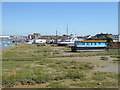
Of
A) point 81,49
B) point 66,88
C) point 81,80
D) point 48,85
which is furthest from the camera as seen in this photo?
point 81,49

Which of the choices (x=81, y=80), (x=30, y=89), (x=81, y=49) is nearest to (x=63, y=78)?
(x=81, y=80)

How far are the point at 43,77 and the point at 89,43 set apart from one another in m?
24.3

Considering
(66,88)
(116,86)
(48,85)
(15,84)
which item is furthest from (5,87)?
(116,86)

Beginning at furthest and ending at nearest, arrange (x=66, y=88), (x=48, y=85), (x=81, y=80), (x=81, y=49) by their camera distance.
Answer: (x=81, y=49) → (x=81, y=80) → (x=48, y=85) → (x=66, y=88)

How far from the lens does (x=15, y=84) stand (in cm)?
946

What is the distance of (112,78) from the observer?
35.6ft

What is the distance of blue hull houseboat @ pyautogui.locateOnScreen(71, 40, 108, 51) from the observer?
33469 millimetres

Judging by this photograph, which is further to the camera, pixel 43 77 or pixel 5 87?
pixel 43 77

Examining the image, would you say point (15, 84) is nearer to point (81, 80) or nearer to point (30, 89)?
point (30, 89)

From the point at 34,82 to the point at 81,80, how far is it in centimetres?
277

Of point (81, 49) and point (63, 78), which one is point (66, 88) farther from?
point (81, 49)

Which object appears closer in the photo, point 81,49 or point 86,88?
point 86,88

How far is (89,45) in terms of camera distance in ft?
111

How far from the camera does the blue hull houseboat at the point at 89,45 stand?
3347 cm
